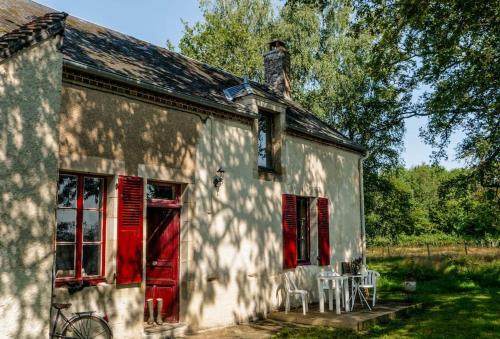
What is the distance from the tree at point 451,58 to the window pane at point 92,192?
6124 mm

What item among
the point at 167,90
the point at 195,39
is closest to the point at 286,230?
the point at 167,90

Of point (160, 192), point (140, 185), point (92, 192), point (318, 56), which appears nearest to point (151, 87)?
point (140, 185)

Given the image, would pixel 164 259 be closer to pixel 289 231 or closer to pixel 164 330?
pixel 164 330

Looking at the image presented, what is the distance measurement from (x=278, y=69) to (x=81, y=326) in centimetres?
1067

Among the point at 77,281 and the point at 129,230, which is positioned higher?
the point at 129,230

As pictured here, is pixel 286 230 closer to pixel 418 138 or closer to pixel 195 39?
pixel 418 138

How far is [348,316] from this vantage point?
9188 millimetres

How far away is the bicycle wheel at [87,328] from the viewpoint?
597 cm

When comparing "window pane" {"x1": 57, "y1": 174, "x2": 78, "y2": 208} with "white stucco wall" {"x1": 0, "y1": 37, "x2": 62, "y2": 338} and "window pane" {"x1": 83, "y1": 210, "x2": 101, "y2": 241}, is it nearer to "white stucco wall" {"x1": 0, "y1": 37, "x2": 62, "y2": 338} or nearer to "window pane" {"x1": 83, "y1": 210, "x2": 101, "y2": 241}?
"window pane" {"x1": 83, "y1": 210, "x2": 101, "y2": 241}

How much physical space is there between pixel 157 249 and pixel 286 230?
3512 millimetres

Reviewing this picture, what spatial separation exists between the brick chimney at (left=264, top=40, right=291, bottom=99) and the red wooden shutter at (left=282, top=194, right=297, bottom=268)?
4.84 m

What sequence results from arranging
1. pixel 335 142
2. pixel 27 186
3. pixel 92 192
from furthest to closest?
pixel 335 142 < pixel 92 192 < pixel 27 186

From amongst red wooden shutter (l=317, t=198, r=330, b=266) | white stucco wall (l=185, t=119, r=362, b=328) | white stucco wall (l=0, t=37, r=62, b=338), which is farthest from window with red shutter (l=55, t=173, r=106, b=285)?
red wooden shutter (l=317, t=198, r=330, b=266)

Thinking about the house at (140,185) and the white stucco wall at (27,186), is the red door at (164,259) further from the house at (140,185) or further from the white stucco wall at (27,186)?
the white stucco wall at (27,186)
